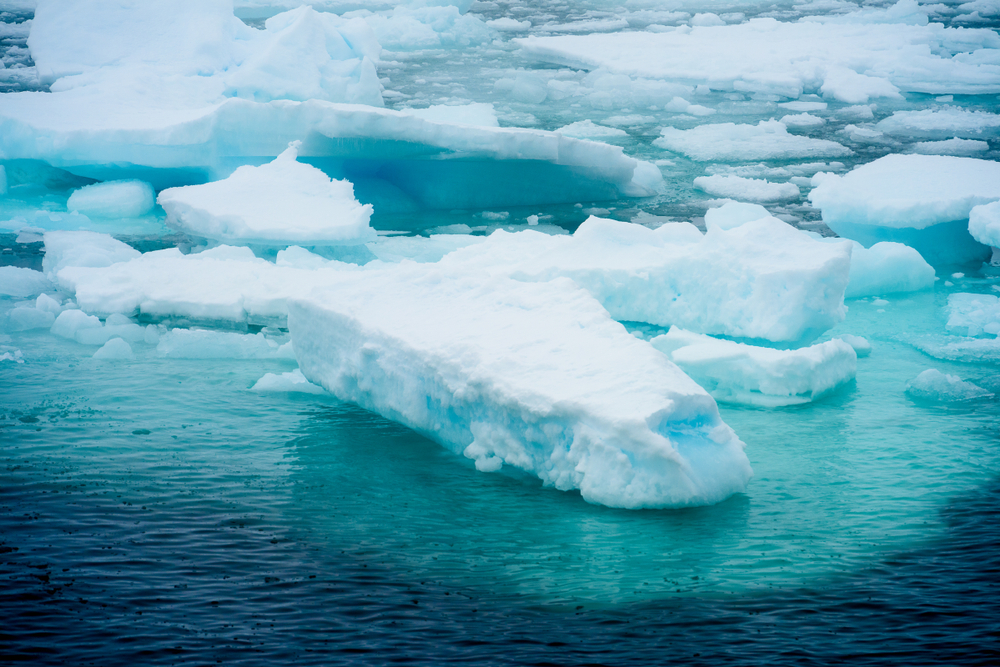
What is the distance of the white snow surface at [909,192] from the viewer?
806cm

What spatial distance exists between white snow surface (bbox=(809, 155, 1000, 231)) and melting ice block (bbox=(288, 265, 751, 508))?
4.02 m

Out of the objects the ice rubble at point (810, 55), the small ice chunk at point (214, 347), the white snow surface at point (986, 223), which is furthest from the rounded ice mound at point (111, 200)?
the ice rubble at point (810, 55)

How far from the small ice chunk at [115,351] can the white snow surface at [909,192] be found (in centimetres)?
611

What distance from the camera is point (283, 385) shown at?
19.6 ft

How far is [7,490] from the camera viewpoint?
177 inches

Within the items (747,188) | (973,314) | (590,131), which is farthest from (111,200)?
(973,314)

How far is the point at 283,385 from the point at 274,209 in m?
2.97

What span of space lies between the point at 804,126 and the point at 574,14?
1335 centimetres

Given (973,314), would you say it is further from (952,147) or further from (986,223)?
(952,147)

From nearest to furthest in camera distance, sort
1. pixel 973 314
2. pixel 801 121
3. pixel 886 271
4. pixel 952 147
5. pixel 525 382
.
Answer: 1. pixel 525 382
2. pixel 973 314
3. pixel 886 271
4. pixel 952 147
5. pixel 801 121

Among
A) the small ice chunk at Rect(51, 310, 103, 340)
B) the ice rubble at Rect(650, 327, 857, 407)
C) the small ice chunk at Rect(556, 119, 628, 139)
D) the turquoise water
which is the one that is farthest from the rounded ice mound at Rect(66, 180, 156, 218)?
the ice rubble at Rect(650, 327, 857, 407)

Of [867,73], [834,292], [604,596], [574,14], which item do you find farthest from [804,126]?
[574,14]

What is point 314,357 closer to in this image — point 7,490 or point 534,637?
point 7,490

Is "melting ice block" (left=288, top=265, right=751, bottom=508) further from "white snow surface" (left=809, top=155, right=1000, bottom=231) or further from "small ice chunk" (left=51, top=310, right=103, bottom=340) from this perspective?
"white snow surface" (left=809, top=155, right=1000, bottom=231)
